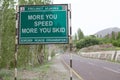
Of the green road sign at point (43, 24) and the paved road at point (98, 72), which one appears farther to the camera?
the paved road at point (98, 72)

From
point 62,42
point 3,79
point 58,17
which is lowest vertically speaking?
point 3,79

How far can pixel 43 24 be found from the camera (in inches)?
573

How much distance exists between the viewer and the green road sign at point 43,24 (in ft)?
47.4

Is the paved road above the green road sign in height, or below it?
below

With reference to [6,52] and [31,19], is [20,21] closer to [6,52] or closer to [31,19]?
[31,19]

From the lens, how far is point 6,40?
75.2ft

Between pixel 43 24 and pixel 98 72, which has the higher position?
pixel 43 24

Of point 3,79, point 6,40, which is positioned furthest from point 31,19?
point 6,40

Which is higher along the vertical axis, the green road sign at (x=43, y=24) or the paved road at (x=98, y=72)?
the green road sign at (x=43, y=24)

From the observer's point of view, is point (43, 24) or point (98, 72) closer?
point (43, 24)

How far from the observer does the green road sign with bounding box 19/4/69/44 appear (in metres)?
14.5

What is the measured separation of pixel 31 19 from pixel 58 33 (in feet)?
3.63

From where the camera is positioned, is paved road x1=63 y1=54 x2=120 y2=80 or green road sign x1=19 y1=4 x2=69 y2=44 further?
paved road x1=63 y1=54 x2=120 y2=80

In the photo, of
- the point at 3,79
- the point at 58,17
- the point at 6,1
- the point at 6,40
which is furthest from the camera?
the point at 6,40
